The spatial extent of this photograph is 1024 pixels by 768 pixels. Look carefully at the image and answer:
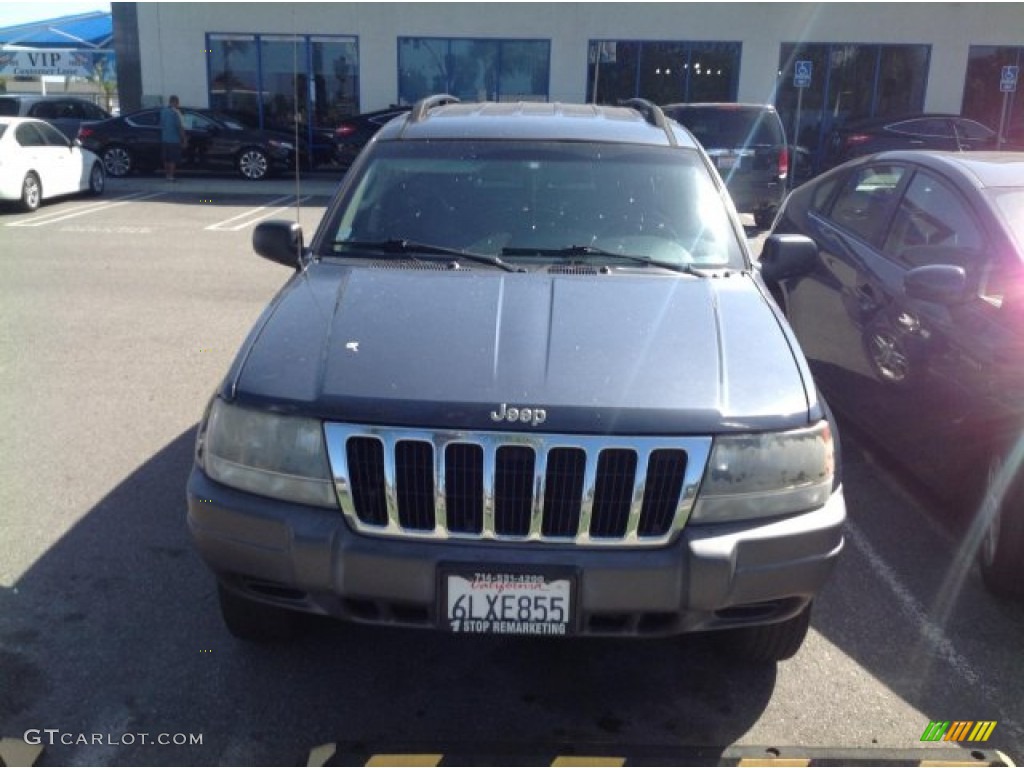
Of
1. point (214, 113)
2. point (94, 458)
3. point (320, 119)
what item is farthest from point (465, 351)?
point (320, 119)

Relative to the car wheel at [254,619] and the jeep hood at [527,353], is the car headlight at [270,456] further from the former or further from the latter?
the car wheel at [254,619]

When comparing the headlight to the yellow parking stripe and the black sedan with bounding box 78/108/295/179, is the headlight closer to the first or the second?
the yellow parking stripe

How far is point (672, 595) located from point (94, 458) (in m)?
3.59

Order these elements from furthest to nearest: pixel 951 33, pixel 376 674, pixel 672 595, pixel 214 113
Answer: pixel 951 33, pixel 214 113, pixel 376 674, pixel 672 595

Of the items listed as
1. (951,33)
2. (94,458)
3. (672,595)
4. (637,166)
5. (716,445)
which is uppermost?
(951,33)

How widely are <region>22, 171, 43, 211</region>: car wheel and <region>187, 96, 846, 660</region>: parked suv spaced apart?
13298 millimetres

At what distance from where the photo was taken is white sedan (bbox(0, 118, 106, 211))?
14.2m

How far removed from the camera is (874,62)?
2328 cm

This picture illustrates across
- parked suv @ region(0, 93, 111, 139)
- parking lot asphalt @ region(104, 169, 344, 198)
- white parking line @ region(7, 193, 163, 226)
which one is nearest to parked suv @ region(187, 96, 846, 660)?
white parking line @ region(7, 193, 163, 226)

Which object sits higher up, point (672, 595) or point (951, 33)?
point (951, 33)

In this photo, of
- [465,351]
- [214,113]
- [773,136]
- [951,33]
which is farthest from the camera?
[951,33]

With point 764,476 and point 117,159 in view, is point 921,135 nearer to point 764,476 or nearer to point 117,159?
point 117,159

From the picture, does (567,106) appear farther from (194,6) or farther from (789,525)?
(194,6)

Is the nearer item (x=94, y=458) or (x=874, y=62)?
(x=94, y=458)
